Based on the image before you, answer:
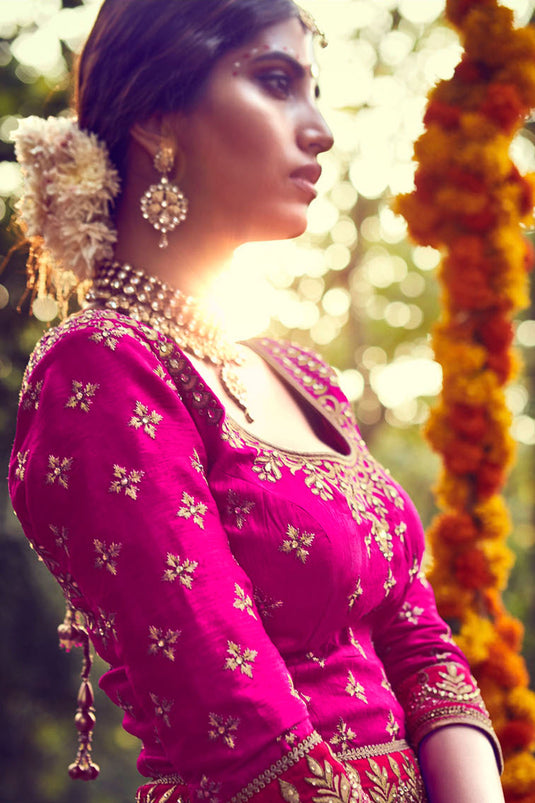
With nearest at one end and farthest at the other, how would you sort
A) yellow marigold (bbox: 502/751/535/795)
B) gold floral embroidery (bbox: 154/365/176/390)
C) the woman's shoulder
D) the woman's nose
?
1. gold floral embroidery (bbox: 154/365/176/390)
2. the woman's nose
3. the woman's shoulder
4. yellow marigold (bbox: 502/751/535/795)

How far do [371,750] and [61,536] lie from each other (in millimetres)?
616

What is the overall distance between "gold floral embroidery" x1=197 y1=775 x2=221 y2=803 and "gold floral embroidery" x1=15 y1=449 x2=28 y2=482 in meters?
0.50

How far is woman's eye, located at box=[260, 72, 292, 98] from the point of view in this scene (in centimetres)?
138

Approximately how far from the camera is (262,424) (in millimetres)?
→ 1400

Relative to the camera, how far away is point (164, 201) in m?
1.40

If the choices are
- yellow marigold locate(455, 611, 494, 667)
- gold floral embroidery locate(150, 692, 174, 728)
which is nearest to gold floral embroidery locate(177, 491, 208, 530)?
gold floral embroidery locate(150, 692, 174, 728)

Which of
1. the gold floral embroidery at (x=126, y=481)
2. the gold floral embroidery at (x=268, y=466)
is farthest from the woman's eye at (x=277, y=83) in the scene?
the gold floral embroidery at (x=126, y=481)

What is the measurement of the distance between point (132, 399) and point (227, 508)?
0.74 ft

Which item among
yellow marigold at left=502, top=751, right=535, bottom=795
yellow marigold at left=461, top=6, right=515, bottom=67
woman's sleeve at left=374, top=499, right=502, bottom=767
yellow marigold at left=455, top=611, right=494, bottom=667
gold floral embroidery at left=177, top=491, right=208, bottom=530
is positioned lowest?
yellow marigold at left=502, top=751, right=535, bottom=795

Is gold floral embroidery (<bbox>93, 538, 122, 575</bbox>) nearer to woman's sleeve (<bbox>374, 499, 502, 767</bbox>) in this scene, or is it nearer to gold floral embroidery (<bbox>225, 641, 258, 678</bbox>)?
gold floral embroidery (<bbox>225, 641, 258, 678</bbox>)

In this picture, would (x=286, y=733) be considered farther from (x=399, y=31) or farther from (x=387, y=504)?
(x=399, y=31)

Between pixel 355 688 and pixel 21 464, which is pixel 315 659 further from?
pixel 21 464

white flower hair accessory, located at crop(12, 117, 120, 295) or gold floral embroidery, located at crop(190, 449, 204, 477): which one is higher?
white flower hair accessory, located at crop(12, 117, 120, 295)

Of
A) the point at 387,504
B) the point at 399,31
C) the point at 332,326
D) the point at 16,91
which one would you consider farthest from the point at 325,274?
the point at 387,504
